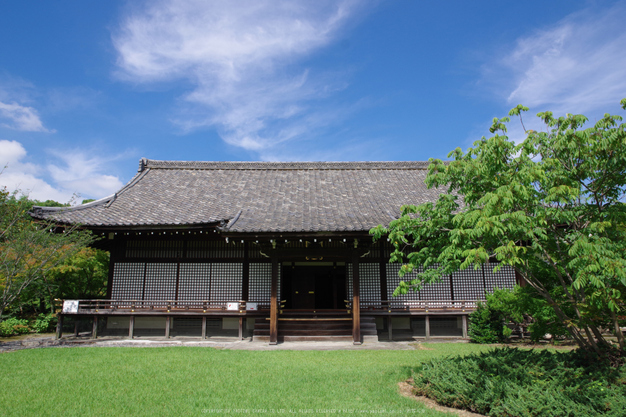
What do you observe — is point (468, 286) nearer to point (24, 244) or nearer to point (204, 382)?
point (204, 382)

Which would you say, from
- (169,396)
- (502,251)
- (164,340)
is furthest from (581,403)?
(164,340)

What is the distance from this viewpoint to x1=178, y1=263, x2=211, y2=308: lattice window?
1405 cm

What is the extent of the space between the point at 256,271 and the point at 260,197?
3485mm

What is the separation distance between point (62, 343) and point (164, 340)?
10.1 ft

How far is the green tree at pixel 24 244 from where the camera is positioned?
35.9ft

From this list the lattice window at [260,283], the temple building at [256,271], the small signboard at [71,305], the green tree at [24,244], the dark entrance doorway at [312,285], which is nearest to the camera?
the green tree at [24,244]

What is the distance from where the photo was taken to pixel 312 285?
16516 mm

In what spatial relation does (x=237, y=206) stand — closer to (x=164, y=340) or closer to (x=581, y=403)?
(x=164, y=340)

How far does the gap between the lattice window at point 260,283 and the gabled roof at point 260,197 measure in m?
2.15

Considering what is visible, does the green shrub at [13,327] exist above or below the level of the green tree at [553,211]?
below

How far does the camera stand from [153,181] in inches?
715

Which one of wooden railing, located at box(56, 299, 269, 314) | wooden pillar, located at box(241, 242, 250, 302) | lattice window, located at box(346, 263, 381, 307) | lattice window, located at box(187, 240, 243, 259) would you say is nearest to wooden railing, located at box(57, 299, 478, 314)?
wooden railing, located at box(56, 299, 269, 314)

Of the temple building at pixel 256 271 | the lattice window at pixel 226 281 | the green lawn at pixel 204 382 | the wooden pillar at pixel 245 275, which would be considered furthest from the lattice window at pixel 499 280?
the lattice window at pixel 226 281

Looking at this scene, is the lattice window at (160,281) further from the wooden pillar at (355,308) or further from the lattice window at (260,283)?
the wooden pillar at (355,308)
